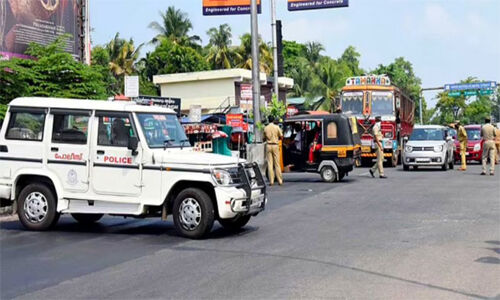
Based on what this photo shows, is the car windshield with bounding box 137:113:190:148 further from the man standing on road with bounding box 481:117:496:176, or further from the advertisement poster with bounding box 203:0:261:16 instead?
the man standing on road with bounding box 481:117:496:176

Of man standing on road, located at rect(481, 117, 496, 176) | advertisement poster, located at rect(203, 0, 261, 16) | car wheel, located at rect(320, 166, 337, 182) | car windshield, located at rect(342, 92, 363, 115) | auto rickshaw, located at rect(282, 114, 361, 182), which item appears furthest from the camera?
car windshield, located at rect(342, 92, 363, 115)

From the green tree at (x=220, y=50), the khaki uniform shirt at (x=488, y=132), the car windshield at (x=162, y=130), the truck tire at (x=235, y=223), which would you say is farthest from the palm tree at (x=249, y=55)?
the truck tire at (x=235, y=223)

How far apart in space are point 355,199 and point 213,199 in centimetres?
594

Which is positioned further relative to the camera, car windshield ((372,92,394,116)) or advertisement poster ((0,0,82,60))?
car windshield ((372,92,394,116))

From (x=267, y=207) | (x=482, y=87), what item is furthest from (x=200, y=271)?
(x=482, y=87)

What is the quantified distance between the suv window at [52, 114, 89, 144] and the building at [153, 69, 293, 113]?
98.5 ft

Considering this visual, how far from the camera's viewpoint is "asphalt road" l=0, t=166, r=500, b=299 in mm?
7306

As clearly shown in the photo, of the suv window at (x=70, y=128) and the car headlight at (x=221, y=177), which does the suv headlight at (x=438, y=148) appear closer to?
the car headlight at (x=221, y=177)

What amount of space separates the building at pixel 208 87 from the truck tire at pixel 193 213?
3090 cm

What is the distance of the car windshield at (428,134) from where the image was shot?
1102 inches

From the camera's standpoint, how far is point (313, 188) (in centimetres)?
1895

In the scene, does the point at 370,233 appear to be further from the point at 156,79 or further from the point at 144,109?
the point at 156,79

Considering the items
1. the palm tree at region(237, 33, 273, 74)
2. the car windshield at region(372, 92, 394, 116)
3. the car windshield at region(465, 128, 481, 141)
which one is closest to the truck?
the car windshield at region(372, 92, 394, 116)

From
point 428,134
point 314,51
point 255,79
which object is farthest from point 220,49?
point 255,79
